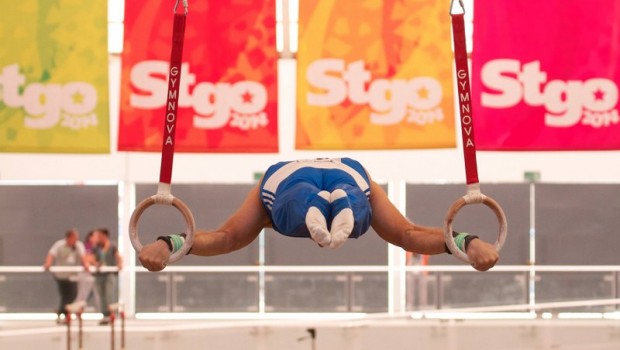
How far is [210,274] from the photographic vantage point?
1044cm

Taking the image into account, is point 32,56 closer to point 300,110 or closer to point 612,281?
point 300,110

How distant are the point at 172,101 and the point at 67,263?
623cm

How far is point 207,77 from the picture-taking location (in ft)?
27.4

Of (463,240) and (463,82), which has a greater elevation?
(463,82)

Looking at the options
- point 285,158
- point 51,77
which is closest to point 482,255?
point 51,77

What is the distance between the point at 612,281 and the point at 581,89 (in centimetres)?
298

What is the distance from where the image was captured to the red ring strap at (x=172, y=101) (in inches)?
172

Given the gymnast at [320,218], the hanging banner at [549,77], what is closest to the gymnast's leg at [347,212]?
the gymnast at [320,218]

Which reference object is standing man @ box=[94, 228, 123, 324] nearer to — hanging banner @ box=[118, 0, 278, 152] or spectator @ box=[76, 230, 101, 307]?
spectator @ box=[76, 230, 101, 307]

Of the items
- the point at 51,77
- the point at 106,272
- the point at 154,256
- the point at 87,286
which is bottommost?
the point at 87,286

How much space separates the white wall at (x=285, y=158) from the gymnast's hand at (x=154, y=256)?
7.01 m

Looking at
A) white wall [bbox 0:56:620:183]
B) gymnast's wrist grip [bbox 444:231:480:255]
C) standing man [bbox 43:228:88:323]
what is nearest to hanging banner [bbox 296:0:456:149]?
white wall [bbox 0:56:620:183]

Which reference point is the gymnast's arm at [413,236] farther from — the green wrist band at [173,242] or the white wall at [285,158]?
the white wall at [285,158]

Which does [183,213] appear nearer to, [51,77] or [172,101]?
[172,101]
